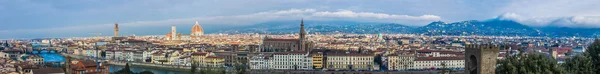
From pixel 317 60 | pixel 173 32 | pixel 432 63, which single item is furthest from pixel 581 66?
pixel 173 32

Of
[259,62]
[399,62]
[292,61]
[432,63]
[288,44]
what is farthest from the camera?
[288,44]

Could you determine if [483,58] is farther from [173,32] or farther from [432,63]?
[173,32]

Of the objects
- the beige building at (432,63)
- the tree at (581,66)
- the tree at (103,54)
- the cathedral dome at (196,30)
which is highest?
the cathedral dome at (196,30)

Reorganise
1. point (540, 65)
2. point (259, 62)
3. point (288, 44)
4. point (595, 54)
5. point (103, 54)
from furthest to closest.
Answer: point (103, 54), point (288, 44), point (259, 62), point (595, 54), point (540, 65)

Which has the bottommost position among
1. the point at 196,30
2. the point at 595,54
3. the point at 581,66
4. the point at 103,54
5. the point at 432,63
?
the point at 432,63

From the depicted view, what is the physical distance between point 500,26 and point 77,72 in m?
99.5

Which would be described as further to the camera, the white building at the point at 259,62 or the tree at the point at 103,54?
the tree at the point at 103,54

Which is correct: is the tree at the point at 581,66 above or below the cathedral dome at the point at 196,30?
below

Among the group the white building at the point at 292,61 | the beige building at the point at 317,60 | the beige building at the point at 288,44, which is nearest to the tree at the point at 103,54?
the beige building at the point at 288,44

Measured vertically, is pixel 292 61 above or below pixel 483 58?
below

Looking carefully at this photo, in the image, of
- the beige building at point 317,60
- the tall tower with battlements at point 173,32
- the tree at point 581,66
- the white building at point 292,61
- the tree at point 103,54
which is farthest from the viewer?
the tall tower with battlements at point 173,32

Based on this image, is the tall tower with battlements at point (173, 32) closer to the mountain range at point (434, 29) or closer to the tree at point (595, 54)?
the mountain range at point (434, 29)

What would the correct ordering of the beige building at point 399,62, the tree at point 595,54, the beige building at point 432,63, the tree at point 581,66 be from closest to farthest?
the tree at point 581,66
the tree at point 595,54
the beige building at point 432,63
the beige building at point 399,62

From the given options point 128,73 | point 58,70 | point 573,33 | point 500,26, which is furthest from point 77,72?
point 500,26
